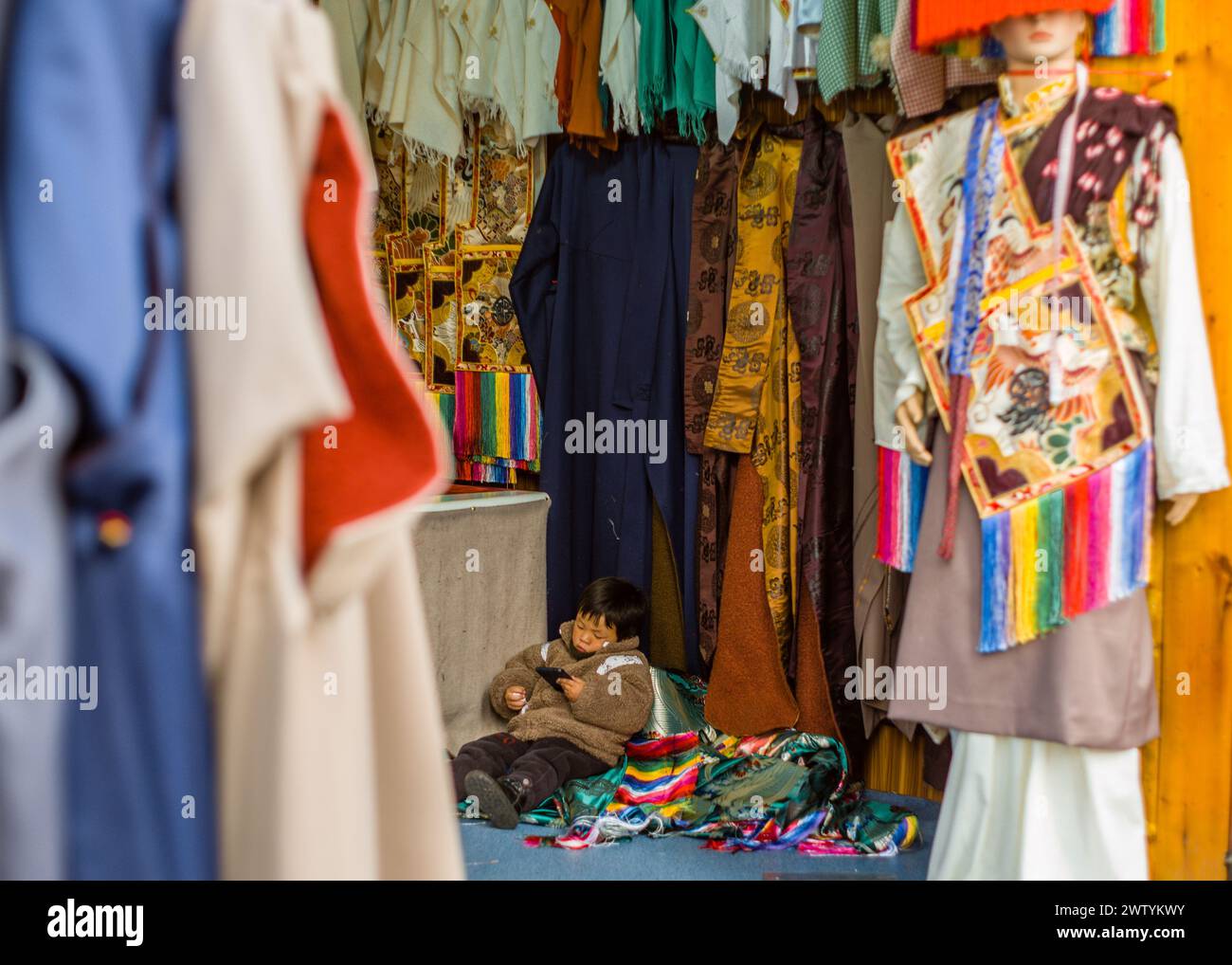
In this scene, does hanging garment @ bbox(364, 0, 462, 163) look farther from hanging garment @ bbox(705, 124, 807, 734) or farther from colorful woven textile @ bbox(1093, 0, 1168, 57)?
colorful woven textile @ bbox(1093, 0, 1168, 57)

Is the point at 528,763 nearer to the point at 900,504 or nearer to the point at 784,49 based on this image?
→ the point at 900,504

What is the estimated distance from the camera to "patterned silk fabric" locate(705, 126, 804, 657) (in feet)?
10.8

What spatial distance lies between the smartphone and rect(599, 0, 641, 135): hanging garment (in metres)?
1.52

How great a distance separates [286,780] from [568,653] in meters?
2.56

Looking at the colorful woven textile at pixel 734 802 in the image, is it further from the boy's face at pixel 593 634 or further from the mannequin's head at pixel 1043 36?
the mannequin's head at pixel 1043 36

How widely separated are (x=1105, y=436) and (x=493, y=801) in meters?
1.57

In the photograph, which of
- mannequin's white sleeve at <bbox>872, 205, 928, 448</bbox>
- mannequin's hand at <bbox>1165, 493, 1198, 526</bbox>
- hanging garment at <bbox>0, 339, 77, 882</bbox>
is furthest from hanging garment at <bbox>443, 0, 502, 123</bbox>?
hanging garment at <bbox>0, 339, 77, 882</bbox>

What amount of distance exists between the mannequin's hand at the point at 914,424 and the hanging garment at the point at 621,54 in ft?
4.81

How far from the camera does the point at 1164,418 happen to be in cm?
202

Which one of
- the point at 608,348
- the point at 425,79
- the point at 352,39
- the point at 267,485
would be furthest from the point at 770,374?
the point at 267,485
